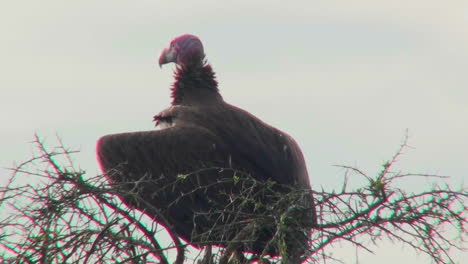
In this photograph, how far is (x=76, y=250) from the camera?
16.6 feet

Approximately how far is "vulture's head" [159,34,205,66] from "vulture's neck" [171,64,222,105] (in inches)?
6.3

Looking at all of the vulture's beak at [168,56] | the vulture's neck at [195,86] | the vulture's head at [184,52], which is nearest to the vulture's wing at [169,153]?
the vulture's neck at [195,86]

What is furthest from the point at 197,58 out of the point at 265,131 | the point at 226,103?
the point at 265,131

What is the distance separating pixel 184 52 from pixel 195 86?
564 millimetres

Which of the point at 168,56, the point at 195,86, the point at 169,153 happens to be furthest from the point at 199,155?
the point at 168,56

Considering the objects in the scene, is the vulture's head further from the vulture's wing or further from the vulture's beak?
the vulture's wing

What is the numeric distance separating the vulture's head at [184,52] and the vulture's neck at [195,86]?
0.52 ft

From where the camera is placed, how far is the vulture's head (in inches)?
333

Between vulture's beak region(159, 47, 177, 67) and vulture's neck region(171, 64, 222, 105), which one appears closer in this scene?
vulture's neck region(171, 64, 222, 105)

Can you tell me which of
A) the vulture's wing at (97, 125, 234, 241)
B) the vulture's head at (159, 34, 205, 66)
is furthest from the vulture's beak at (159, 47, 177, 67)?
the vulture's wing at (97, 125, 234, 241)

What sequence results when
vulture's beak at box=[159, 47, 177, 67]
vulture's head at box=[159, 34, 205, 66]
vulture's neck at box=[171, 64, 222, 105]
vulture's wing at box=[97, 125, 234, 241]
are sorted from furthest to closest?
vulture's beak at box=[159, 47, 177, 67]
vulture's head at box=[159, 34, 205, 66]
vulture's neck at box=[171, 64, 222, 105]
vulture's wing at box=[97, 125, 234, 241]

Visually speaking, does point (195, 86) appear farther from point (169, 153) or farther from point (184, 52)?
point (169, 153)

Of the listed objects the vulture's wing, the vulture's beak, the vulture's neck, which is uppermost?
the vulture's beak

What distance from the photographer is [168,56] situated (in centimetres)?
870
